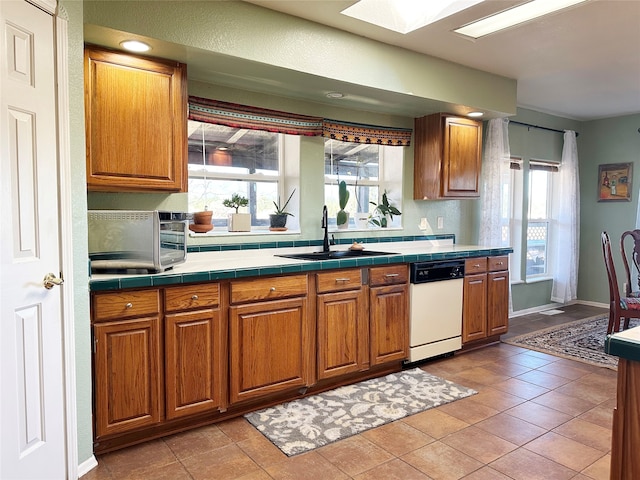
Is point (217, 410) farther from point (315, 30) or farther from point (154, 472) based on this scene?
point (315, 30)

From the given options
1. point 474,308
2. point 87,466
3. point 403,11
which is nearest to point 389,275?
point 474,308

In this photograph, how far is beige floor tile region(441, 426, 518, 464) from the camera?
7.66 ft

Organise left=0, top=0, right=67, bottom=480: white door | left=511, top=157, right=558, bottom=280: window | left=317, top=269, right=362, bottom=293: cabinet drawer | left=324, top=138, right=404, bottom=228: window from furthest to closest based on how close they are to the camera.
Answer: left=511, top=157, right=558, bottom=280: window < left=324, top=138, right=404, bottom=228: window < left=317, top=269, right=362, bottom=293: cabinet drawer < left=0, top=0, right=67, bottom=480: white door

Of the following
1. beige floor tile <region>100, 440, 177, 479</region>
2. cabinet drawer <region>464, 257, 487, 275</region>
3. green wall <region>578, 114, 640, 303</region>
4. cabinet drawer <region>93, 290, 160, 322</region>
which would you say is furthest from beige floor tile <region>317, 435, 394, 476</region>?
green wall <region>578, 114, 640, 303</region>

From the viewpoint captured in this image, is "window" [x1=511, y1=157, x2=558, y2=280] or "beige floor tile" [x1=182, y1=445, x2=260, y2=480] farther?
"window" [x1=511, y1=157, x2=558, y2=280]

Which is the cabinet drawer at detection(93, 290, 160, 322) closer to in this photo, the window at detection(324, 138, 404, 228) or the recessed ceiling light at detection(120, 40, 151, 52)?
the recessed ceiling light at detection(120, 40, 151, 52)

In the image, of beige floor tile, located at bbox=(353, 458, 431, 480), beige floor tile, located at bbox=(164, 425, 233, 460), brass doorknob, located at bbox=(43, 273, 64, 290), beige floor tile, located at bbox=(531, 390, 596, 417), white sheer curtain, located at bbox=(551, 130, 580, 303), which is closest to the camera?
brass doorknob, located at bbox=(43, 273, 64, 290)

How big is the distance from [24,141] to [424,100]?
2.80m

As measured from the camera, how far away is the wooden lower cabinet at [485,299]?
396cm

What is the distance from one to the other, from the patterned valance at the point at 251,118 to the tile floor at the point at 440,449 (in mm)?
1978

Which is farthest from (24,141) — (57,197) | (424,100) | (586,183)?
(586,183)

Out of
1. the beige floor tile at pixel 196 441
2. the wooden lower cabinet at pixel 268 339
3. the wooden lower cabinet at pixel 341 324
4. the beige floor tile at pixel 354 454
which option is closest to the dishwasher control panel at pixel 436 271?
the wooden lower cabinet at pixel 341 324

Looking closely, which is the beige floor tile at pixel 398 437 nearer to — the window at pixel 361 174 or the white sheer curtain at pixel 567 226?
the window at pixel 361 174

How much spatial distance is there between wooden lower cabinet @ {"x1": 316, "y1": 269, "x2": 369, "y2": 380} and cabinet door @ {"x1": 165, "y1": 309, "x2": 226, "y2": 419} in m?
0.73
